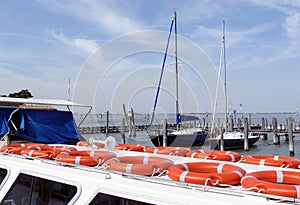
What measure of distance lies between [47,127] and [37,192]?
4.95 metres

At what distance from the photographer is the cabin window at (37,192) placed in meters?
4.12

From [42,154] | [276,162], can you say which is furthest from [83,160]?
[276,162]

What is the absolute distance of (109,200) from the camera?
11.3ft

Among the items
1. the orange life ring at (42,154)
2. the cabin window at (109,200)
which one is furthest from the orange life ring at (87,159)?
the cabin window at (109,200)

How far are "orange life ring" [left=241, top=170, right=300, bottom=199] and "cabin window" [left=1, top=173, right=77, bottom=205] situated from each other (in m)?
2.09

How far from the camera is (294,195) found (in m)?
2.85

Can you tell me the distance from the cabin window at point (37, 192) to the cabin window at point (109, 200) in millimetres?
507

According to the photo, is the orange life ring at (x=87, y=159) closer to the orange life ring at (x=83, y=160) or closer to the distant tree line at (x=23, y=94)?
the orange life ring at (x=83, y=160)

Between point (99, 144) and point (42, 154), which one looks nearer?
point (42, 154)

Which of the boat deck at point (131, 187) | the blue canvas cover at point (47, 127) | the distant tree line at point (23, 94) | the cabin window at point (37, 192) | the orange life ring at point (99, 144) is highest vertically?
the distant tree line at point (23, 94)

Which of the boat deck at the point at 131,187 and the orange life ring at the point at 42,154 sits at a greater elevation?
the orange life ring at the point at 42,154

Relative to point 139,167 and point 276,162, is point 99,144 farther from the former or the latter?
point 276,162

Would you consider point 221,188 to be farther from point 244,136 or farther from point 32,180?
point 244,136

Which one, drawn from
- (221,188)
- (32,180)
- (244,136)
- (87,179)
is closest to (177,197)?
(221,188)
